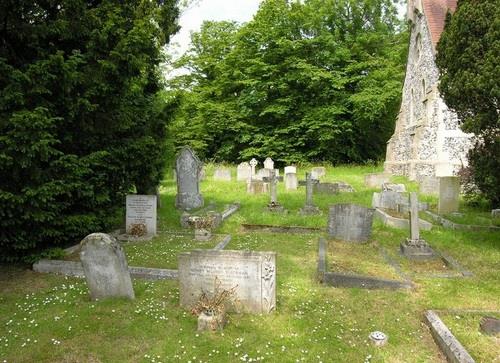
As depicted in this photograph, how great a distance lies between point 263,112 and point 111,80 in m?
25.7

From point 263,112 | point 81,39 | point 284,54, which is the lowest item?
point 81,39

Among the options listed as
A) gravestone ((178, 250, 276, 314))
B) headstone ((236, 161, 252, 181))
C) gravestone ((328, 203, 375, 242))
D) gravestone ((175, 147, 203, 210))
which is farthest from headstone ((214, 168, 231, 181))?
gravestone ((178, 250, 276, 314))

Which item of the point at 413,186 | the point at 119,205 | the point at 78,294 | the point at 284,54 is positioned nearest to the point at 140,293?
the point at 78,294

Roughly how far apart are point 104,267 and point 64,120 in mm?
3355

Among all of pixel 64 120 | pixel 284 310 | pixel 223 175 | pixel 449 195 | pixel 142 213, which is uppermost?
pixel 64 120

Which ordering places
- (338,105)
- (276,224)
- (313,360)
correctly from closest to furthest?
(313,360) < (276,224) < (338,105)

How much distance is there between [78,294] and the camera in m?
5.83

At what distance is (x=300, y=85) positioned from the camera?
33.7 m

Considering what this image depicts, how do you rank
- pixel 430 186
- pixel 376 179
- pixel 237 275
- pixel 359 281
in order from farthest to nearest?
pixel 376 179
pixel 430 186
pixel 359 281
pixel 237 275

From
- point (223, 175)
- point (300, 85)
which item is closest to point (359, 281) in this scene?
point (223, 175)

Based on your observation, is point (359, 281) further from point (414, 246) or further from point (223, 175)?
point (223, 175)

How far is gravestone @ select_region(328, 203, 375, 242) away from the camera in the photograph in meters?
8.64

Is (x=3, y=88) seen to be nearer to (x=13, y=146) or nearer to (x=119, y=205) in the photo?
(x=13, y=146)

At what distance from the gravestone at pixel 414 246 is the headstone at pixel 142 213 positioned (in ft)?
19.0
